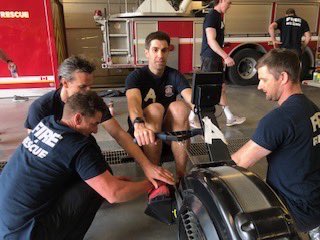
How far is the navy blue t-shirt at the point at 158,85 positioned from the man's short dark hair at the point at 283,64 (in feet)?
3.07

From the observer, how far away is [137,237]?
197 cm

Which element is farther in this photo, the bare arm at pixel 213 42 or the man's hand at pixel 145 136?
the bare arm at pixel 213 42

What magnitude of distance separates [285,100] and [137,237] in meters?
1.26

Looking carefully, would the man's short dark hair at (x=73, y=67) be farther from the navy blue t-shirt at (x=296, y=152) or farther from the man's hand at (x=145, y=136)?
the navy blue t-shirt at (x=296, y=152)

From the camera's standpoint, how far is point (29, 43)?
5.59 meters

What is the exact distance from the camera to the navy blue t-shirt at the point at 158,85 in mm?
2410

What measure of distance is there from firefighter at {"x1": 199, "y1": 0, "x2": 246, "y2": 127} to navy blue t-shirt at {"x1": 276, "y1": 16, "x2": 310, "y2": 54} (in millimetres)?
2323

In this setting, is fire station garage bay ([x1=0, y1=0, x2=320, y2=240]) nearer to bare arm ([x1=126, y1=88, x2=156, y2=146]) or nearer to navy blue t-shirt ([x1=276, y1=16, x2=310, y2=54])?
bare arm ([x1=126, y1=88, x2=156, y2=146])

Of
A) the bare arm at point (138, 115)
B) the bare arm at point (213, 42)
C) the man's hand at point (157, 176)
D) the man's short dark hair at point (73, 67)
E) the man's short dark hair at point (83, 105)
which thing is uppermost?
the bare arm at point (213, 42)

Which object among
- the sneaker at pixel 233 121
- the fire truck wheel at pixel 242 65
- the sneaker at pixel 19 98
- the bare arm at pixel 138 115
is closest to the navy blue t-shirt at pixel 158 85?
the bare arm at pixel 138 115

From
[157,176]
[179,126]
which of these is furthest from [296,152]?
[179,126]

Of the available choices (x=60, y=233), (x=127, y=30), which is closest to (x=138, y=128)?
(x=60, y=233)

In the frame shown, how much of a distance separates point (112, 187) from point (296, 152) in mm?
941

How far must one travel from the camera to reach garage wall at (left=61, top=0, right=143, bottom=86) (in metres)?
8.52
